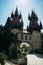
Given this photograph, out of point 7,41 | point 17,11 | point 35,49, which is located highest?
point 17,11

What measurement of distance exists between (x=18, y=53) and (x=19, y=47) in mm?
2594

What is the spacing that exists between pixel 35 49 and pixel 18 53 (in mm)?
10415

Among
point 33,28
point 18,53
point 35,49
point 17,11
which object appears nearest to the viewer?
point 18,53

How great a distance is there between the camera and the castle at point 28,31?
149 ft

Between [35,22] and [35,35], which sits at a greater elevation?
[35,22]

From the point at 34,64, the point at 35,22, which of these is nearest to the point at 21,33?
the point at 35,22

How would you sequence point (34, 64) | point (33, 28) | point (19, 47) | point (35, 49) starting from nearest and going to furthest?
1. point (34, 64)
2. point (19, 47)
3. point (35, 49)
4. point (33, 28)

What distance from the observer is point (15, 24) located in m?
49.4

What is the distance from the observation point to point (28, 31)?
4928 cm

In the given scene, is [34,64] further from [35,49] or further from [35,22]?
[35,22]

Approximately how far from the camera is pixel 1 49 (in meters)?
35.9

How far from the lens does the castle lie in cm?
4534

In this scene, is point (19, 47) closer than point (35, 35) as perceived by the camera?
Yes

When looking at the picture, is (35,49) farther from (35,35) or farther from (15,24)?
(15,24)
